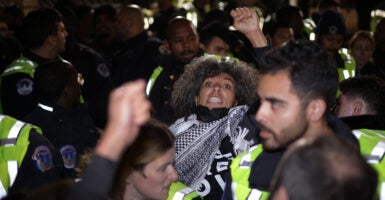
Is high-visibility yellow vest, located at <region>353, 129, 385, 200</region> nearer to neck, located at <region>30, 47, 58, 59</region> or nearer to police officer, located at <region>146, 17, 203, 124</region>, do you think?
police officer, located at <region>146, 17, 203, 124</region>

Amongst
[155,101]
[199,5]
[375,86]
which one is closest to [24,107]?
[155,101]

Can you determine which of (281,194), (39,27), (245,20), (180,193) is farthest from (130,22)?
(281,194)

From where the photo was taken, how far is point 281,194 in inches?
93.0

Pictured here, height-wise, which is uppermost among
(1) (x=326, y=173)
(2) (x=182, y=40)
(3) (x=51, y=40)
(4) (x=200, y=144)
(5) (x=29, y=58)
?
(1) (x=326, y=173)

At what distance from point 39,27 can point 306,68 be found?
3583 mm

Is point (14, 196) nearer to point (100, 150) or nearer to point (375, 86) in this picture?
point (100, 150)

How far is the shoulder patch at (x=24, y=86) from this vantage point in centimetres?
578

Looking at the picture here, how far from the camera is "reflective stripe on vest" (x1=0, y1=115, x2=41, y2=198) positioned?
3842 mm

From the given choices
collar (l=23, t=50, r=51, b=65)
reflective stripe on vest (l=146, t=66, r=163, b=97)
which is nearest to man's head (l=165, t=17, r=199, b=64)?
reflective stripe on vest (l=146, t=66, r=163, b=97)

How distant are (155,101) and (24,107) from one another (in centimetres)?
139

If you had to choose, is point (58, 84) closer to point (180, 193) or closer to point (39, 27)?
point (180, 193)

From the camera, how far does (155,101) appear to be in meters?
6.82

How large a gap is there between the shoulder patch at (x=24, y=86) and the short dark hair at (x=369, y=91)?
8.06 feet

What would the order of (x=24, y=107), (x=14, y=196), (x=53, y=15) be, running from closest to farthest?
(x=14, y=196) → (x=24, y=107) → (x=53, y=15)
